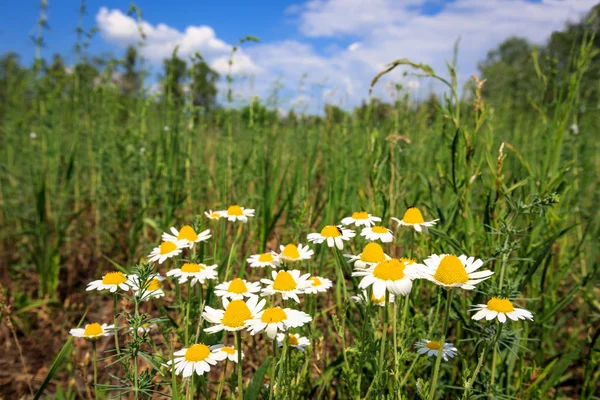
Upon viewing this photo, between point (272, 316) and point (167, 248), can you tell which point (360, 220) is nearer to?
point (272, 316)

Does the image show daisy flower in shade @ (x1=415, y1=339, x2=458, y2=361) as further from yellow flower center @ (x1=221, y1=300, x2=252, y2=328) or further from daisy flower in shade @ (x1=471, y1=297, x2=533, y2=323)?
yellow flower center @ (x1=221, y1=300, x2=252, y2=328)

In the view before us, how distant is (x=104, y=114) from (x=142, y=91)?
30.4 inches

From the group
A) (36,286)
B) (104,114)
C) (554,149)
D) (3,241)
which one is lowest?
(36,286)

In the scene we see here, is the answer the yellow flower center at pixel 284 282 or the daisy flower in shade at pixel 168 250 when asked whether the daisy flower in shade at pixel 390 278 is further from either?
the daisy flower in shade at pixel 168 250

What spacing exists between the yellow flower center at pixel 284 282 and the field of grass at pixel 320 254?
149 mm

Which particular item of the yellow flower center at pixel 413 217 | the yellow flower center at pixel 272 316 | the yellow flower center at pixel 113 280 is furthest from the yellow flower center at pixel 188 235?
the yellow flower center at pixel 413 217

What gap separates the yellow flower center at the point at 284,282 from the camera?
1068 mm

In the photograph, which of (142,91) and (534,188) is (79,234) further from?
(534,188)

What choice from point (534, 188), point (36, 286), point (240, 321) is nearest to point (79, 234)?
point (36, 286)

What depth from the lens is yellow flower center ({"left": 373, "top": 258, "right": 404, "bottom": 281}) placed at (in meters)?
0.95

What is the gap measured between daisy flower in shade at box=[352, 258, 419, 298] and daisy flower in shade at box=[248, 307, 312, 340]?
173 millimetres

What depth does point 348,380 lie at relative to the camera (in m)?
1.14

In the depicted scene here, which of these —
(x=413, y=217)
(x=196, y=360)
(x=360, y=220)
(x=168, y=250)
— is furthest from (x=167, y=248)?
(x=413, y=217)

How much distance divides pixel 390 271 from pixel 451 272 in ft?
0.45
